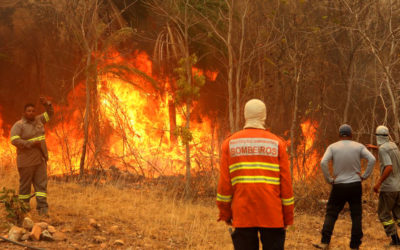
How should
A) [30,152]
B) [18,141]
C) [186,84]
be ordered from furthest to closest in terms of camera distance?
[186,84] < [30,152] < [18,141]

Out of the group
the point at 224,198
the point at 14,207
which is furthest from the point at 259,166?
the point at 14,207

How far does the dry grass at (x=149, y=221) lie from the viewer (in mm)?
6942

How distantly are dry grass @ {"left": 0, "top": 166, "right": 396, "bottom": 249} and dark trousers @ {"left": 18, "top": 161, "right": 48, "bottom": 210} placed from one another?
1.18 ft

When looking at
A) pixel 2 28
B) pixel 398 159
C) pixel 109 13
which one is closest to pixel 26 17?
pixel 2 28

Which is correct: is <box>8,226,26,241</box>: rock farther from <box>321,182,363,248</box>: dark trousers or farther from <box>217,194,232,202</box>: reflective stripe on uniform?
<box>321,182,363,248</box>: dark trousers

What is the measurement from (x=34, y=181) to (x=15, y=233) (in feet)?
4.34

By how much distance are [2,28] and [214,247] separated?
41.4 ft

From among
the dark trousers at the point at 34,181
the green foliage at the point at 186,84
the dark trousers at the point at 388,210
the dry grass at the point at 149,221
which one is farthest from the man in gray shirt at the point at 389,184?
the green foliage at the point at 186,84

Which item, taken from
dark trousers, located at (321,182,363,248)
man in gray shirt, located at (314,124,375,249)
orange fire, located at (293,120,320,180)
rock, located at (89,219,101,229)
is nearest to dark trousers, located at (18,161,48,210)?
rock, located at (89,219,101,229)

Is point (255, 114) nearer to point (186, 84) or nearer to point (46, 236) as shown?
point (46, 236)

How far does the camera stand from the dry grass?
694 centimetres

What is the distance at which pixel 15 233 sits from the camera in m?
6.17

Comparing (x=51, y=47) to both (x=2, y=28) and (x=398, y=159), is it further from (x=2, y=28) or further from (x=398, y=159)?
(x=398, y=159)

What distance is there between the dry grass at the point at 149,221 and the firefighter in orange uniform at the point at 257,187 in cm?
298
